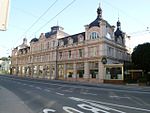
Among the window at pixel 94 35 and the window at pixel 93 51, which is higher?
the window at pixel 94 35

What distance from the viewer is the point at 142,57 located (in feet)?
157

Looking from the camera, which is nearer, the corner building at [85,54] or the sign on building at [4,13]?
the sign on building at [4,13]

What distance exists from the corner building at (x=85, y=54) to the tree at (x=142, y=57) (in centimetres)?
398

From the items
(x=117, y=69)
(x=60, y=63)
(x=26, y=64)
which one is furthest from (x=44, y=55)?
(x=117, y=69)

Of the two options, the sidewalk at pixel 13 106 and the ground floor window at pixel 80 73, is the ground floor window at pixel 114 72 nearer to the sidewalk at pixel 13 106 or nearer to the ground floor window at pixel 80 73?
the ground floor window at pixel 80 73

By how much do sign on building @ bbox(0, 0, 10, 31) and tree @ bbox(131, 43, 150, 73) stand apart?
4663 cm

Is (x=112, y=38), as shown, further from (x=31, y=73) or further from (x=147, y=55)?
(x=31, y=73)

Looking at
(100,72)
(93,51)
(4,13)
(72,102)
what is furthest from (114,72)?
(4,13)

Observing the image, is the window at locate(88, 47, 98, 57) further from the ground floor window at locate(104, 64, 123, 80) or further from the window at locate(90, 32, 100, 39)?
the ground floor window at locate(104, 64, 123, 80)

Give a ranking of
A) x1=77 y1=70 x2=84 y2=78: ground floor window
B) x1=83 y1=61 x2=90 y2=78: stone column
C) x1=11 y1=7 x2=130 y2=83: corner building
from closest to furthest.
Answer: x1=11 y1=7 x2=130 y2=83: corner building
x1=83 y1=61 x2=90 y2=78: stone column
x1=77 y1=70 x2=84 y2=78: ground floor window

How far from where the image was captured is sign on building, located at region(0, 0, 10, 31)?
2656 millimetres

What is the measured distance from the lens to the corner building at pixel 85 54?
46594 mm

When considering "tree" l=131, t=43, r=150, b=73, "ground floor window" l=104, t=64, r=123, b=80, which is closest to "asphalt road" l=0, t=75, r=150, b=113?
"ground floor window" l=104, t=64, r=123, b=80

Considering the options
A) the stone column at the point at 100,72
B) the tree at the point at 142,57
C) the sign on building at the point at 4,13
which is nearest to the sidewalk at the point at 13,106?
the sign on building at the point at 4,13
